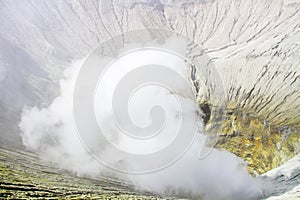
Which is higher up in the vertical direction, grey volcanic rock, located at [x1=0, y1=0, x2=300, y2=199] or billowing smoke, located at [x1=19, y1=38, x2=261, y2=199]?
grey volcanic rock, located at [x1=0, y1=0, x2=300, y2=199]

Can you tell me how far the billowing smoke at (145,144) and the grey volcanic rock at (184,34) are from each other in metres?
5.28

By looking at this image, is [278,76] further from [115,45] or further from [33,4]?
[33,4]

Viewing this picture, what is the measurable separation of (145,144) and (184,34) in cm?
7737

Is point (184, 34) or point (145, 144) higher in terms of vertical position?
point (184, 34)

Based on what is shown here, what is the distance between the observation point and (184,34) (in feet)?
401

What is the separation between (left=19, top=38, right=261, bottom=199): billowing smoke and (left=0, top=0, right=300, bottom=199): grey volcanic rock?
5.28 meters

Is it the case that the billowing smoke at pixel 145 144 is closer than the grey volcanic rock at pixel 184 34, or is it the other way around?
the billowing smoke at pixel 145 144

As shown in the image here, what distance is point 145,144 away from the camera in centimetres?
5719

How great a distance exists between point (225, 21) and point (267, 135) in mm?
77193

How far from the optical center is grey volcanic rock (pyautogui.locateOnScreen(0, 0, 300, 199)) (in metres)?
54.3

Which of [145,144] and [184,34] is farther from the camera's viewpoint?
[184,34]

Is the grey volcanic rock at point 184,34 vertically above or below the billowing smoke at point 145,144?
above

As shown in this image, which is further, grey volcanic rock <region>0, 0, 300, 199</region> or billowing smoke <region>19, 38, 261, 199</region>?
grey volcanic rock <region>0, 0, 300, 199</region>

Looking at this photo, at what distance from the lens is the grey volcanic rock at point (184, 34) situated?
54.3 m
